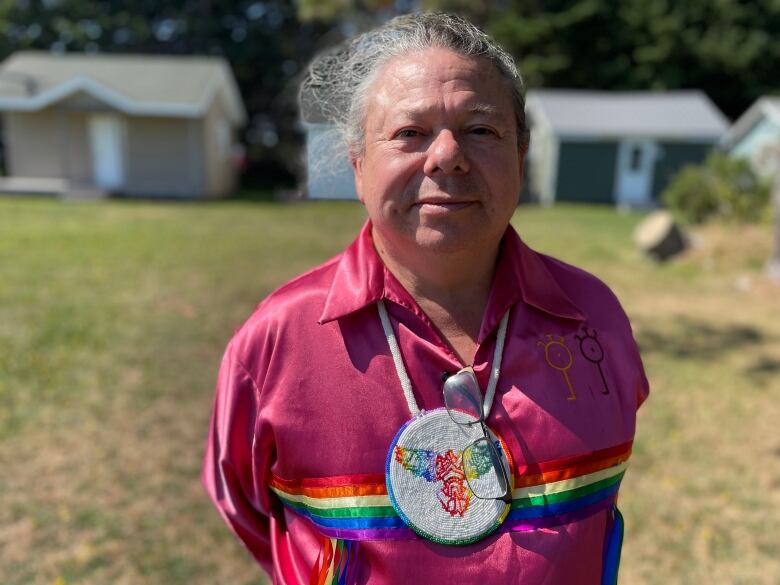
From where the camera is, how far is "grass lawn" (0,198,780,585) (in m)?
3.56

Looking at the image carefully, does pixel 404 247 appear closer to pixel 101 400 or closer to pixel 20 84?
pixel 101 400

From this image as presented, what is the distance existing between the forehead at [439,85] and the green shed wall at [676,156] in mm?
22139

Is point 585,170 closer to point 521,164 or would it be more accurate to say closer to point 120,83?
point 120,83

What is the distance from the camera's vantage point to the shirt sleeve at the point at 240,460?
1623 millimetres

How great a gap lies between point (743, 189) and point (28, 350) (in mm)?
12722

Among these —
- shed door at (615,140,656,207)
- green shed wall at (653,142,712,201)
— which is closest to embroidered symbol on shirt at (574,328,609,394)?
shed door at (615,140,656,207)

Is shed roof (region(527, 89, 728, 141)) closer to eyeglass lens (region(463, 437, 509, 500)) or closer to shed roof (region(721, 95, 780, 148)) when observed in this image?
shed roof (region(721, 95, 780, 148))

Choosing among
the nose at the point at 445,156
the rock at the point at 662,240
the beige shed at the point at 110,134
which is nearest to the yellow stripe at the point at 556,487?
the nose at the point at 445,156

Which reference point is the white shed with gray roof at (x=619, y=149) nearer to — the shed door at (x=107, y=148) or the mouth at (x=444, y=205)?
the shed door at (x=107, y=148)

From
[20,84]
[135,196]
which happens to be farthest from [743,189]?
[20,84]

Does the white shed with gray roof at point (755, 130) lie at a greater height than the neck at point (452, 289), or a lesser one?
lesser

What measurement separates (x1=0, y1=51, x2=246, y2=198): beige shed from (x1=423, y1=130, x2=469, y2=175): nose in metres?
19.3

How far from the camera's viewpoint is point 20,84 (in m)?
19.4

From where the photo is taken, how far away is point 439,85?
1447 mm
